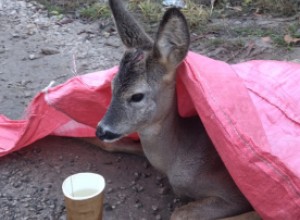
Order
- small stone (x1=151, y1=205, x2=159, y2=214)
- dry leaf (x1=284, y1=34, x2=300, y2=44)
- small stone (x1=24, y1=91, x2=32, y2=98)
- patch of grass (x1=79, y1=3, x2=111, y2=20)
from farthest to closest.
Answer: patch of grass (x1=79, y1=3, x2=111, y2=20) < dry leaf (x1=284, y1=34, x2=300, y2=44) < small stone (x1=24, y1=91, x2=32, y2=98) < small stone (x1=151, y1=205, x2=159, y2=214)

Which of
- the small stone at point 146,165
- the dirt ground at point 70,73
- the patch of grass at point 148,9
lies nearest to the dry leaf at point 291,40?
the dirt ground at point 70,73

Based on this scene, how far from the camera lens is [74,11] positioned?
5.82m

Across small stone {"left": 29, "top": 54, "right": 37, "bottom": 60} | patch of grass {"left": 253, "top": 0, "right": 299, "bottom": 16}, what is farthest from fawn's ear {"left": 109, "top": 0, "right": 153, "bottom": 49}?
patch of grass {"left": 253, "top": 0, "right": 299, "bottom": 16}

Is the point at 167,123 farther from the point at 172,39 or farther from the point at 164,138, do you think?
the point at 172,39

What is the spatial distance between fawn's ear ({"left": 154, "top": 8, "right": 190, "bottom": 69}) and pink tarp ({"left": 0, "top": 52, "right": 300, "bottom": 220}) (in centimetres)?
9

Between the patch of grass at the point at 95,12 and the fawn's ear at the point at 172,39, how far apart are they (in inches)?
114

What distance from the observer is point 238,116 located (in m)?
2.79

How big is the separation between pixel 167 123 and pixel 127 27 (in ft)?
1.70

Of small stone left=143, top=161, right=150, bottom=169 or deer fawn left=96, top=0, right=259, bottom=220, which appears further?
small stone left=143, top=161, right=150, bottom=169

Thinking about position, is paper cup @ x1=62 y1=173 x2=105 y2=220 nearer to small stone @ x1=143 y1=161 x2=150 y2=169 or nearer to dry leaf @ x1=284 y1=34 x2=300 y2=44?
small stone @ x1=143 y1=161 x2=150 y2=169

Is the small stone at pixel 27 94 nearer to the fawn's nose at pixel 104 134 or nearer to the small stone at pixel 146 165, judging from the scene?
the small stone at pixel 146 165

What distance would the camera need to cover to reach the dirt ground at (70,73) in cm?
336

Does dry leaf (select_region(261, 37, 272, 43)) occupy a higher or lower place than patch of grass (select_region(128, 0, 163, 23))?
higher

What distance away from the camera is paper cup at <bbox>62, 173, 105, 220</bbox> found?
259 cm
